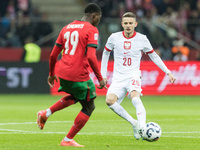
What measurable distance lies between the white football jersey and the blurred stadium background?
11.3 meters

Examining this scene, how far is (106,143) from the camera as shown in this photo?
8719mm

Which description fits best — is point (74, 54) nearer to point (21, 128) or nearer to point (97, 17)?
point (97, 17)

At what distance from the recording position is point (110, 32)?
22.4 m

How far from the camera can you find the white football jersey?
977 cm

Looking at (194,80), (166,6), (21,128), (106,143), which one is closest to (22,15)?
(166,6)

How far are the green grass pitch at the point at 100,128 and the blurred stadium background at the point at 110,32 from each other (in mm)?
2597

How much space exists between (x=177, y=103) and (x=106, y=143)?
9.84m

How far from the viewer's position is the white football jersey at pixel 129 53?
9773mm

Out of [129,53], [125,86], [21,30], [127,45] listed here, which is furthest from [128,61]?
[21,30]

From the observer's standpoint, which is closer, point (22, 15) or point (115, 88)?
point (115, 88)

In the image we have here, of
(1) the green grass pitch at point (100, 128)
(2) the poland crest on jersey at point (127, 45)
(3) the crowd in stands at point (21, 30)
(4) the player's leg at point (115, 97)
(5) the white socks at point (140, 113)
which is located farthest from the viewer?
(3) the crowd in stands at point (21, 30)

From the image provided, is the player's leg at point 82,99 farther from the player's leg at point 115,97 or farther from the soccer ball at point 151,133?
the player's leg at point 115,97

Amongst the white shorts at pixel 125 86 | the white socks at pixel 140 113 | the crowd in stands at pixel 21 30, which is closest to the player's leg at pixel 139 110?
the white socks at pixel 140 113

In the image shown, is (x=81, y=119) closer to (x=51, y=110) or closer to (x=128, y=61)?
(x=51, y=110)
